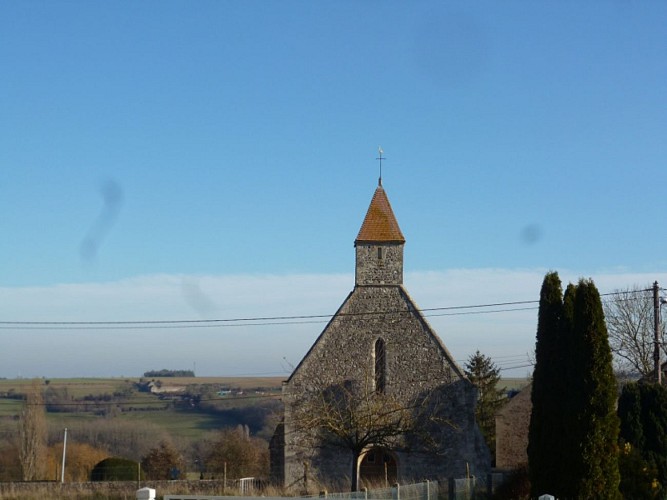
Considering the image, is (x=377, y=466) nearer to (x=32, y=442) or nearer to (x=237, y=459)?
(x=237, y=459)

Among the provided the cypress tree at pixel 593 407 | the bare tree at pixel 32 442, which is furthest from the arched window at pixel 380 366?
the bare tree at pixel 32 442

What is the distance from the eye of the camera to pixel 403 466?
34500mm

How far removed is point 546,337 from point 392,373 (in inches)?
493

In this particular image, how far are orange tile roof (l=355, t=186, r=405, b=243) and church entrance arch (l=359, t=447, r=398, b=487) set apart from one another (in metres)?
8.22

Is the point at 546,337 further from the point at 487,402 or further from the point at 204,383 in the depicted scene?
the point at 204,383

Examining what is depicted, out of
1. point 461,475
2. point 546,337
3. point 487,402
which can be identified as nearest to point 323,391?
point 461,475

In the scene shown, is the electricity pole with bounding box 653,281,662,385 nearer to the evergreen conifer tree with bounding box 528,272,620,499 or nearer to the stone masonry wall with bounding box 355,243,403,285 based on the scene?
the evergreen conifer tree with bounding box 528,272,620,499

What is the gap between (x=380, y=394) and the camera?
115 ft

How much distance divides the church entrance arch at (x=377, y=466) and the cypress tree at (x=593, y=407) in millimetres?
13925

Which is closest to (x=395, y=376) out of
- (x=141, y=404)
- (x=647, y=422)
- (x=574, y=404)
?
(x=647, y=422)

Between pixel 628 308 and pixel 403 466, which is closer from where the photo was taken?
pixel 403 466

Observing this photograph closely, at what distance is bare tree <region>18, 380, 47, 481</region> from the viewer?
56.0 metres

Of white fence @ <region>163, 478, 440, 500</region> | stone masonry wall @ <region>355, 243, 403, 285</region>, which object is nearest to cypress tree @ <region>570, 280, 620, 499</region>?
white fence @ <region>163, 478, 440, 500</region>

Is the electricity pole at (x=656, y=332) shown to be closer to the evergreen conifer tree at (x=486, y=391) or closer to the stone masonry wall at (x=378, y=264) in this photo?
the stone masonry wall at (x=378, y=264)
